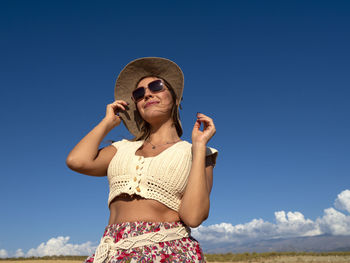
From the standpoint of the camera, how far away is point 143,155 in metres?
4.02

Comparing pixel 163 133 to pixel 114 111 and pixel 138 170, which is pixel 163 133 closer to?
pixel 114 111

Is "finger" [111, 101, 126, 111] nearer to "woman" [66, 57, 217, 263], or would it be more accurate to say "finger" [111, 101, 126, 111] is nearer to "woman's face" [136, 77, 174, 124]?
"woman" [66, 57, 217, 263]

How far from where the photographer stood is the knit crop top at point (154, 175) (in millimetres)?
3523

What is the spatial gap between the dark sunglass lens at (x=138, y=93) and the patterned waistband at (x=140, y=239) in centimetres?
176

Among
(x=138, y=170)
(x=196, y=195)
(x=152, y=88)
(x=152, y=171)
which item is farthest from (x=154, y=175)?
(x=152, y=88)

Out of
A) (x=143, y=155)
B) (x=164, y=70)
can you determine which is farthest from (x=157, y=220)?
(x=164, y=70)

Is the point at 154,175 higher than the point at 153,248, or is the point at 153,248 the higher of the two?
the point at 154,175

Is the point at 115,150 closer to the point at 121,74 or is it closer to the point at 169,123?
the point at 169,123

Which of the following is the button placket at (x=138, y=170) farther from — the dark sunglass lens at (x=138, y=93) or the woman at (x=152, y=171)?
the dark sunglass lens at (x=138, y=93)

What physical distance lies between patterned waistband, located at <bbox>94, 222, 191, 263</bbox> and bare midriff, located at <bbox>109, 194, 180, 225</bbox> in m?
0.09

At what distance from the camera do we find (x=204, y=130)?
3.79 meters

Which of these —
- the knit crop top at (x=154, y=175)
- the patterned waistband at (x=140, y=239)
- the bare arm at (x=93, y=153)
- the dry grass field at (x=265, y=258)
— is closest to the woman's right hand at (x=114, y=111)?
the bare arm at (x=93, y=153)

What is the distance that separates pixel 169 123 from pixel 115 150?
2.61 feet

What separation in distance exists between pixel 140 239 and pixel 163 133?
1583 mm
